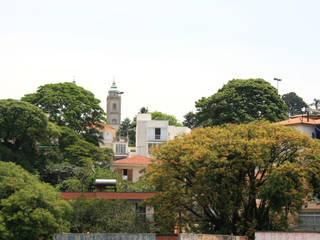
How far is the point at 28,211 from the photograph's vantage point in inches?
1028

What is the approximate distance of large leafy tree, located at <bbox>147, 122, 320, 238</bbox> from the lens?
28.7m

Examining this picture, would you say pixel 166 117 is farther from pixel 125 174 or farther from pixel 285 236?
pixel 285 236

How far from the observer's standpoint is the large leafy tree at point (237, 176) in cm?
2870

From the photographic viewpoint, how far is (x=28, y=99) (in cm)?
5872

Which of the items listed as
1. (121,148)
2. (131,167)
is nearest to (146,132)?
(131,167)

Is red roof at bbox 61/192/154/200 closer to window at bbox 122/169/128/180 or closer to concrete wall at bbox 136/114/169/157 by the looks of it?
window at bbox 122/169/128/180

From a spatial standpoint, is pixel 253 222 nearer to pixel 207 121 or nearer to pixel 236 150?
pixel 236 150

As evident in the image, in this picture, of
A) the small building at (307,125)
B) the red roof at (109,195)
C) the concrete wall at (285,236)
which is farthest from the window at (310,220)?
the concrete wall at (285,236)

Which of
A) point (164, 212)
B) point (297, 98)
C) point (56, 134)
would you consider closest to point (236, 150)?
point (164, 212)

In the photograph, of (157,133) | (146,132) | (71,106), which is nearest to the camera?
(71,106)

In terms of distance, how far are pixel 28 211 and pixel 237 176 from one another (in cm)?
Result: 1306

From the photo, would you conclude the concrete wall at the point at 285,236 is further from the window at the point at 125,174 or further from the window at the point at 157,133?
the window at the point at 157,133

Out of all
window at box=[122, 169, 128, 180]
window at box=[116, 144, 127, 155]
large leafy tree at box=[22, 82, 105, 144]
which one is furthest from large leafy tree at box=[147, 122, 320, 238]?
window at box=[116, 144, 127, 155]

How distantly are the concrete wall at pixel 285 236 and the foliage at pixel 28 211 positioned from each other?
1140 cm
